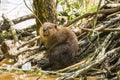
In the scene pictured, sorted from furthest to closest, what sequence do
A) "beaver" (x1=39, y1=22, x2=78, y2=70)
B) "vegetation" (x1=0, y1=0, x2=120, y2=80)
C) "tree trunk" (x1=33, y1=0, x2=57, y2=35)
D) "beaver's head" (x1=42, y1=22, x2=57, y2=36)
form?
"tree trunk" (x1=33, y1=0, x2=57, y2=35)
"beaver's head" (x1=42, y1=22, x2=57, y2=36)
"beaver" (x1=39, y1=22, x2=78, y2=70)
"vegetation" (x1=0, y1=0, x2=120, y2=80)

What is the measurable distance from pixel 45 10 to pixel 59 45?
3.76ft

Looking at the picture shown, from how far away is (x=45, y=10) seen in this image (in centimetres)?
790

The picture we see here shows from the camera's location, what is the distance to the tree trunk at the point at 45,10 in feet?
25.8

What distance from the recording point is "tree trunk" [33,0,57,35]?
788cm

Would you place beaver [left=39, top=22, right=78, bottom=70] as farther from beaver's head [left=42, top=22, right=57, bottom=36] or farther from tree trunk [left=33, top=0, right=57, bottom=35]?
tree trunk [left=33, top=0, right=57, bottom=35]

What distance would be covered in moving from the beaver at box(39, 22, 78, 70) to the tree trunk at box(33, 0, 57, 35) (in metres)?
0.86

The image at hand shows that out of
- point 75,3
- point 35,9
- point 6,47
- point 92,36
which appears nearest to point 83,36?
point 92,36

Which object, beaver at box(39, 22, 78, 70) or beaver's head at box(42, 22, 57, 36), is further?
beaver's head at box(42, 22, 57, 36)

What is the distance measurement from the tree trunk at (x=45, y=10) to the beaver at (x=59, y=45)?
0.86 metres

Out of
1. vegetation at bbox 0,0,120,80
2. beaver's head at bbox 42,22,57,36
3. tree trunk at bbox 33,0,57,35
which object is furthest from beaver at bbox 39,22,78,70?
tree trunk at bbox 33,0,57,35

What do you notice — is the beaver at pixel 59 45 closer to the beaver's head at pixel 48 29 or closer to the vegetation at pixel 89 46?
the beaver's head at pixel 48 29

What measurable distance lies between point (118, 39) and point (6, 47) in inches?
72.0

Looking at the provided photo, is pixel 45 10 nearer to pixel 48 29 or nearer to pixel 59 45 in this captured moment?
pixel 48 29

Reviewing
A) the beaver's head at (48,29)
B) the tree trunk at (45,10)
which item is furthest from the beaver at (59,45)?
the tree trunk at (45,10)
